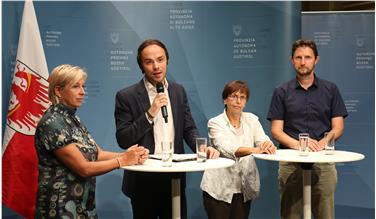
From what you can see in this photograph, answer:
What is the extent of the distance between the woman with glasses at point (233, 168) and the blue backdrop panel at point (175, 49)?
1.30 m

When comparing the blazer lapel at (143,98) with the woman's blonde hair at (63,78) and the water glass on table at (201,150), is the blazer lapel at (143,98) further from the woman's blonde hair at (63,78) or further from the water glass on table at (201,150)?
the woman's blonde hair at (63,78)

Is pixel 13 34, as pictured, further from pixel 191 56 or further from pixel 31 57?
pixel 191 56

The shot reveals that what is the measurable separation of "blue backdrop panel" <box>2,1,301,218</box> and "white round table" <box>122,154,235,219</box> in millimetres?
1896

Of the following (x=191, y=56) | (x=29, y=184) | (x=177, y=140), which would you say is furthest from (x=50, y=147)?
(x=191, y=56)

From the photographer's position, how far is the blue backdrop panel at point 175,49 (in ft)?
16.0

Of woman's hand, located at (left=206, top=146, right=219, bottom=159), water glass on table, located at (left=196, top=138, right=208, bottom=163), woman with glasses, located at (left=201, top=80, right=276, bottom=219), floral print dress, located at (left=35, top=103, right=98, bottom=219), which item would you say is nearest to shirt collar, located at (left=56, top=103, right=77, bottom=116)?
floral print dress, located at (left=35, top=103, right=98, bottom=219)

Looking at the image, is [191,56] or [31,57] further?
[191,56]

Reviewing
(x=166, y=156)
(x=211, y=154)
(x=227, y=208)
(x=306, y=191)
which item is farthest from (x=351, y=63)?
(x=166, y=156)

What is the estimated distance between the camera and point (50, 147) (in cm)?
266

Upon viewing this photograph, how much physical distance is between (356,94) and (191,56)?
1607 millimetres

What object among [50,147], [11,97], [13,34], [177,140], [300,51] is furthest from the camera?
[13,34]

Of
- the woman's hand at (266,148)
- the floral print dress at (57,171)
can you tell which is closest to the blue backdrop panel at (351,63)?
the woman's hand at (266,148)

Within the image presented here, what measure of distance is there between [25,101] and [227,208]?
2.03 m

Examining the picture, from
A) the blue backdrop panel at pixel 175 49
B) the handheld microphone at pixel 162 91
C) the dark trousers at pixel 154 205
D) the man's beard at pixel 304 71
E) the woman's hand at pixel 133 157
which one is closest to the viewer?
the woman's hand at pixel 133 157
